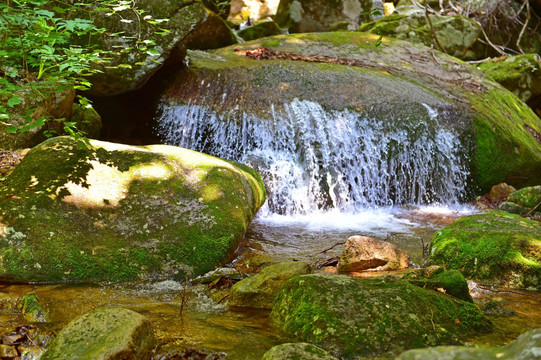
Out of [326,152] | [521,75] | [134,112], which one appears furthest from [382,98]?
[521,75]

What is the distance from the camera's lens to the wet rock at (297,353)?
238cm

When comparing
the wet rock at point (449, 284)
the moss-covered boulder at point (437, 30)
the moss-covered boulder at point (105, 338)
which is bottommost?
the moss-covered boulder at point (105, 338)

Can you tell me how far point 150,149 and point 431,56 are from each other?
31.7 feet

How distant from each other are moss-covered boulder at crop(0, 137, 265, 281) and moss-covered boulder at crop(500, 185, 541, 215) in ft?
16.2

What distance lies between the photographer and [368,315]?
285cm

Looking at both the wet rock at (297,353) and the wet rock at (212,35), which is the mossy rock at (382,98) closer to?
the wet rock at (212,35)

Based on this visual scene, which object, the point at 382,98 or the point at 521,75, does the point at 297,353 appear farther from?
the point at 521,75

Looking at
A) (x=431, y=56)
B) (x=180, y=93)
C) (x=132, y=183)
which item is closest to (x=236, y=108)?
(x=180, y=93)

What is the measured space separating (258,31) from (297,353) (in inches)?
553

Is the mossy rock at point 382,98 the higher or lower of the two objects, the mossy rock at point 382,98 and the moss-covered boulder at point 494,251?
the higher

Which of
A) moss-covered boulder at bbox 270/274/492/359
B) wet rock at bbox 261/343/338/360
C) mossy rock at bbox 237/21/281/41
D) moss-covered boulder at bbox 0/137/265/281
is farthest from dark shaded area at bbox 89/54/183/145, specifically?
mossy rock at bbox 237/21/281/41

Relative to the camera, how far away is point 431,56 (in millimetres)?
12352

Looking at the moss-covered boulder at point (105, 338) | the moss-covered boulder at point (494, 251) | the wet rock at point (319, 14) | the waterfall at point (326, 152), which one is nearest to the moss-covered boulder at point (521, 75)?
the wet rock at point (319, 14)

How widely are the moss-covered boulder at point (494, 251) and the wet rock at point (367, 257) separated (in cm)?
47
